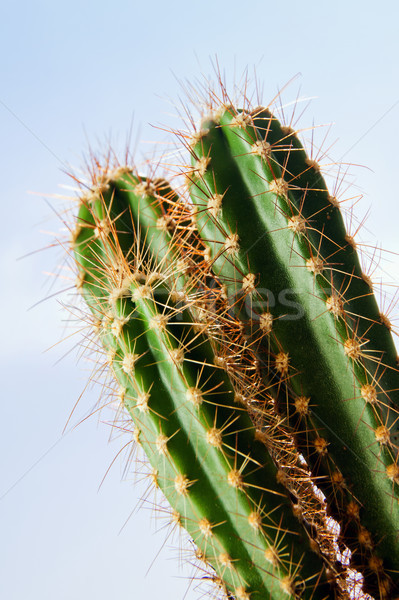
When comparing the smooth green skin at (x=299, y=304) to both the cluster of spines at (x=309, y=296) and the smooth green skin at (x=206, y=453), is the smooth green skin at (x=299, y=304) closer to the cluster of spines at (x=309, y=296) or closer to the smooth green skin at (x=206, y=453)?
the cluster of spines at (x=309, y=296)

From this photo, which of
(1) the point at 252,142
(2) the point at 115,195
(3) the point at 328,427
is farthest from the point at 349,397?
(2) the point at 115,195

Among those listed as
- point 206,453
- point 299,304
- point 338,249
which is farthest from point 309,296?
point 206,453

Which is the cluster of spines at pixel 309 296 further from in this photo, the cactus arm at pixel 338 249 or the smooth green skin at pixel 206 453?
the smooth green skin at pixel 206 453

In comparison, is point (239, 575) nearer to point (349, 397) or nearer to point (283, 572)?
point (283, 572)

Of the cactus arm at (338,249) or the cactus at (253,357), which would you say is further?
the cactus arm at (338,249)

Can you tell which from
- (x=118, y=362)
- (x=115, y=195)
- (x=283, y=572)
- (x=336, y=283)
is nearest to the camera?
(x=283, y=572)

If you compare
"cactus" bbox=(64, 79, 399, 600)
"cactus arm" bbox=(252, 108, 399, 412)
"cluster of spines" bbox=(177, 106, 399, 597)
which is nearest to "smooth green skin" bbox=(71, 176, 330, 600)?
"cactus" bbox=(64, 79, 399, 600)

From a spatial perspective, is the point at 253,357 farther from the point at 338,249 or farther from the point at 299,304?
the point at 338,249

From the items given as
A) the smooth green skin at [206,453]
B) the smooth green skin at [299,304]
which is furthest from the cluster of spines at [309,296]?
the smooth green skin at [206,453]

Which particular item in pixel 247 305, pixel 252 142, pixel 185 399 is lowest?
pixel 185 399
